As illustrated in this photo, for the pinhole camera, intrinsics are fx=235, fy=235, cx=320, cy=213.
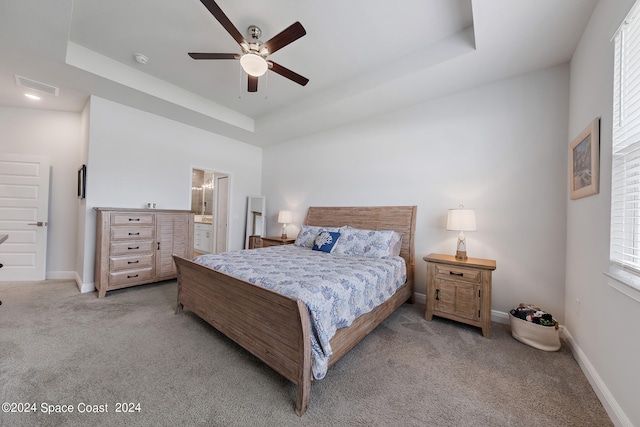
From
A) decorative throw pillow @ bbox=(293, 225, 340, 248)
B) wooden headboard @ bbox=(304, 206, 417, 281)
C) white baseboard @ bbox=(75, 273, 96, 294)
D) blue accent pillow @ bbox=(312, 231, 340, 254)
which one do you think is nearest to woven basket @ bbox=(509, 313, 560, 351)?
wooden headboard @ bbox=(304, 206, 417, 281)

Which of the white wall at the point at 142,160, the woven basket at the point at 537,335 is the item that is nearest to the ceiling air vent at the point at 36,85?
the white wall at the point at 142,160

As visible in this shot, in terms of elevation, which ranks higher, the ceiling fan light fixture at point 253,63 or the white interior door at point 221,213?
the ceiling fan light fixture at point 253,63

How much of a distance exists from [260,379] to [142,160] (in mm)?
3902

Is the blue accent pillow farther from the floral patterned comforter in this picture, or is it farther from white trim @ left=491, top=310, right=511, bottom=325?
white trim @ left=491, top=310, right=511, bottom=325

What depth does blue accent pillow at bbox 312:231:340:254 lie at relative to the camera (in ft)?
10.9

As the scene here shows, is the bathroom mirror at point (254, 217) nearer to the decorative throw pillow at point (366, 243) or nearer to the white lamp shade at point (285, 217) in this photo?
the white lamp shade at point (285, 217)

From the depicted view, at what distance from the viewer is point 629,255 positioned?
4.42ft

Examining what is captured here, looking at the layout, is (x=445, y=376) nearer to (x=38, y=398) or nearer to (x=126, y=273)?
(x=38, y=398)

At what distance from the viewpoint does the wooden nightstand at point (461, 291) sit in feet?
7.77

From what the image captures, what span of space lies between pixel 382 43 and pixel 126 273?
4.48 metres

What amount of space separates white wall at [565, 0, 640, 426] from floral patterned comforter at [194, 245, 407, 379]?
149 centimetres

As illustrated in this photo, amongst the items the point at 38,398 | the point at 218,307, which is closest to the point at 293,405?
the point at 218,307

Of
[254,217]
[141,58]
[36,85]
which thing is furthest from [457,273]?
[36,85]

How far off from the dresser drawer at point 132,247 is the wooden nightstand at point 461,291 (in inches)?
157
